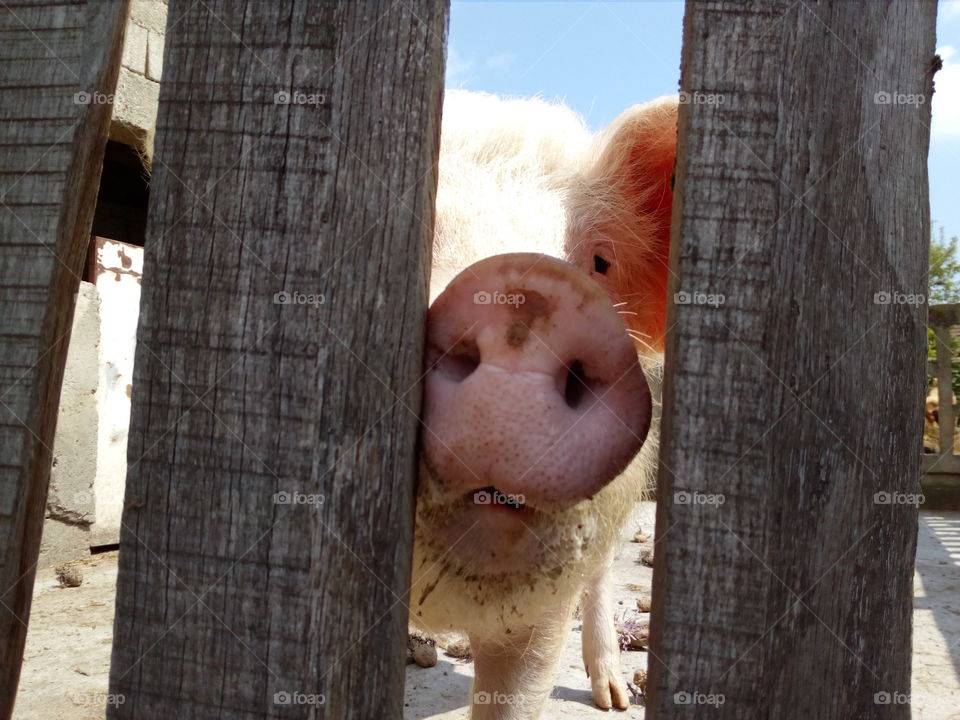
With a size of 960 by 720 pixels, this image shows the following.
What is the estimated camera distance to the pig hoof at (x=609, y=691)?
13.2ft

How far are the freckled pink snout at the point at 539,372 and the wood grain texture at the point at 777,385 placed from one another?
0.33m

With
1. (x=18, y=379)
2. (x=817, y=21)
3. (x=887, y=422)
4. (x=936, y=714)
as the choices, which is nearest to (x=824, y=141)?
(x=817, y=21)

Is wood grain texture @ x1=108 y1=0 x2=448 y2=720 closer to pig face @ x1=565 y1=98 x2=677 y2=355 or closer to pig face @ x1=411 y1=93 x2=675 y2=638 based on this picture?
pig face @ x1=411 y1=93 x2=675 y2=638

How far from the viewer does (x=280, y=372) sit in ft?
3.54

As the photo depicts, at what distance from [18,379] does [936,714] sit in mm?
4059

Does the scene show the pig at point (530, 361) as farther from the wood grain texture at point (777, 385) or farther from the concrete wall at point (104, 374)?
the concrete wall at point (104, 374)

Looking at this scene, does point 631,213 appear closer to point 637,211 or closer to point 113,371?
point 637,211

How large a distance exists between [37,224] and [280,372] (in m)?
0.49

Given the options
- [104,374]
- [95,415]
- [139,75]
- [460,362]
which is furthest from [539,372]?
[104,374]

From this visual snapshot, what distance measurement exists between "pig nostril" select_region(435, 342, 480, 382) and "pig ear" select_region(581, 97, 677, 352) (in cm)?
119

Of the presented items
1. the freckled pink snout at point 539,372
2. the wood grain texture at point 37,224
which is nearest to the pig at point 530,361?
the freckled pink snout at point 539,372

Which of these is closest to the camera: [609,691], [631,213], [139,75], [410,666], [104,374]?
[631,213]

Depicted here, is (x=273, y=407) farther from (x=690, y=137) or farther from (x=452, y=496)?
(x=690, y=137)

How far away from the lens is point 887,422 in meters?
1.14
